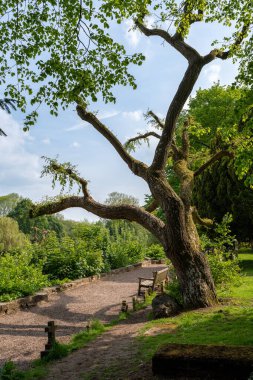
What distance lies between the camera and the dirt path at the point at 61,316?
8578 millimetres

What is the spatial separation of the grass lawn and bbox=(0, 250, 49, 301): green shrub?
17.9ft

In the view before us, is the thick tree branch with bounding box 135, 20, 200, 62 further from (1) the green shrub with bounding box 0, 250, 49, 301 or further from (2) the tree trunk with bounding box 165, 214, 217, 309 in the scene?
(1) the green shrub with bounding box 0, 250, 49, 301

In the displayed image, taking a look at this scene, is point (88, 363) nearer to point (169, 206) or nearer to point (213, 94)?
point (169, 206)

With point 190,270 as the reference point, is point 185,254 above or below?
above

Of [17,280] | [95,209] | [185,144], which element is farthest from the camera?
[185,144]

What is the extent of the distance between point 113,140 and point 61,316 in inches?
223

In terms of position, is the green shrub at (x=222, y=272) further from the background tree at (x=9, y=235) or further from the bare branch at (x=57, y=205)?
the background tree at (x=9, y=235)

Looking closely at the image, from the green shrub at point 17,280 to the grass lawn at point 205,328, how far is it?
5454mm

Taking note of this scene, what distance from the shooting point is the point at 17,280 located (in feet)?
46.0

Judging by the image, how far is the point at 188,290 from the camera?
11.3 metres

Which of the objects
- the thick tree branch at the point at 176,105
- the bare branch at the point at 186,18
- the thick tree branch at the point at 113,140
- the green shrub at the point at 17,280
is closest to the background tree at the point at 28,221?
the green shrub at the point at 17,280

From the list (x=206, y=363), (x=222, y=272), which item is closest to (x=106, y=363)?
(x=206, y=363)

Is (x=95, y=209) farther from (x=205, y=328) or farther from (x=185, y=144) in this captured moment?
(x=205, y=328)

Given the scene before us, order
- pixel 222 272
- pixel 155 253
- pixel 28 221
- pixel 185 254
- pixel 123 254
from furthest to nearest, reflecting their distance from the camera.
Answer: pixel 28 221 → pixel 155 253 → pixel 123 254 → pixel 222 272 → pixel 185 254
